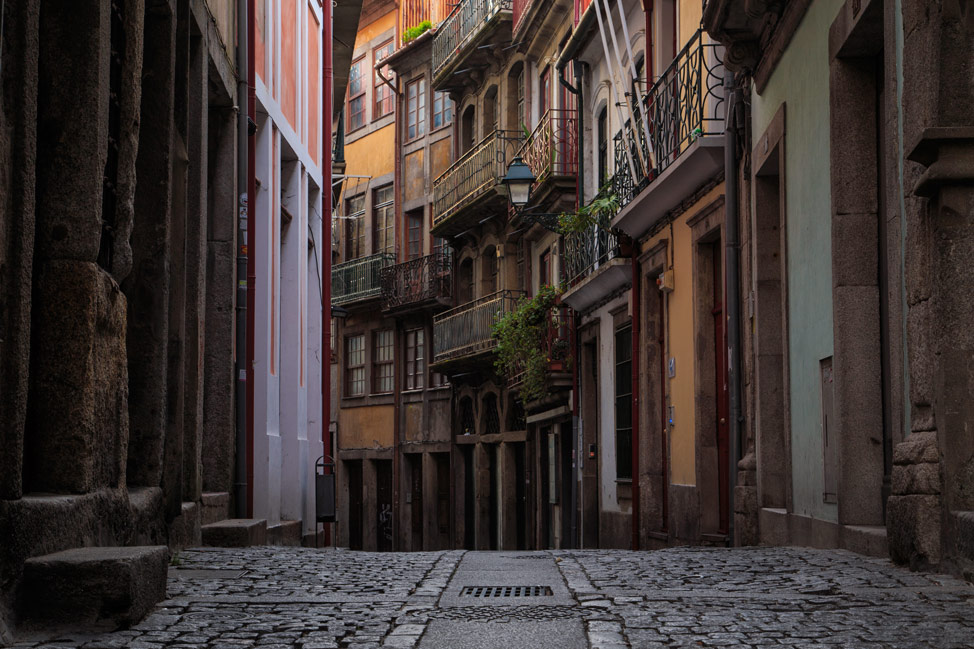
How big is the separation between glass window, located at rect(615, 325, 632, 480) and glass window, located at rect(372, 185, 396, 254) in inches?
676

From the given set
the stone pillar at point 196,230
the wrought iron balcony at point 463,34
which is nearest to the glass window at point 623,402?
the stone pillar at point 196,230

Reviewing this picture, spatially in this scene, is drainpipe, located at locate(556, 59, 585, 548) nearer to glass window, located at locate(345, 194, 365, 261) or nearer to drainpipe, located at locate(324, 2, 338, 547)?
drainpipe, located at locate(324, 2, 338, 547)

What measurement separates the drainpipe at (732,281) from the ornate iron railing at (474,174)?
43.8 feet

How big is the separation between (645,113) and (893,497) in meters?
8.42

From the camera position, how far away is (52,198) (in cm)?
578

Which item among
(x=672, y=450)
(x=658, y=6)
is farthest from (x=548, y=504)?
(x=658, y=6)

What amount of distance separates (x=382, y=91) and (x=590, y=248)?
18080mm

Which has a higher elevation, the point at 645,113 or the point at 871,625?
the point at 645,113

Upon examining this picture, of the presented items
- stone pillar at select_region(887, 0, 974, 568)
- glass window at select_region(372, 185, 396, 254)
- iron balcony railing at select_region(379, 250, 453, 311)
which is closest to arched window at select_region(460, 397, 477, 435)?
iron balcony railing at select_region(379, 250, 453, 311)

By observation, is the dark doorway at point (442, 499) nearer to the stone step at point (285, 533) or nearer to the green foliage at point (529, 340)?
the green foliage at point (529, 340)

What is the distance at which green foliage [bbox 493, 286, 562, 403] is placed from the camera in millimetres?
23188

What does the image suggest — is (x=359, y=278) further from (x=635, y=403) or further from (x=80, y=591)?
A: (x=80, y=591)

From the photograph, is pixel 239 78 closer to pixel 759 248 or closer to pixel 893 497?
pixel 759 248

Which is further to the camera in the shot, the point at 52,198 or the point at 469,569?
the point at 469,569
